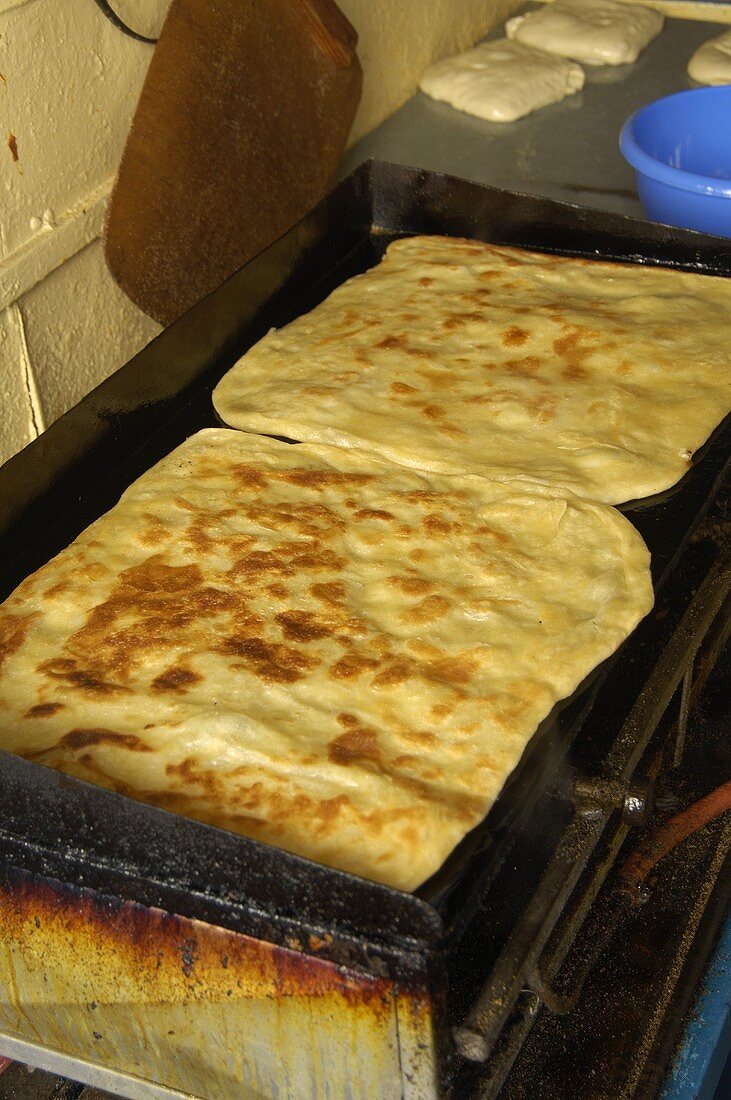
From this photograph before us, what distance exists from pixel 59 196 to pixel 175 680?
4.16ft

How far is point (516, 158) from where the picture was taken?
3.63 m

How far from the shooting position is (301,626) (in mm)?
1771

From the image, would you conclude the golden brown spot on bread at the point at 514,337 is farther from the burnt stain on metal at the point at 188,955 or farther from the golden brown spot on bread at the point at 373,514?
the burnt stain on metal at the point at 188,955

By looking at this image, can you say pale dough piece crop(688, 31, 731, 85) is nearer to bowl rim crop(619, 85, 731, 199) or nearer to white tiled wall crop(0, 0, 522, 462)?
bowl rim crop(619, 85, 731, 199)

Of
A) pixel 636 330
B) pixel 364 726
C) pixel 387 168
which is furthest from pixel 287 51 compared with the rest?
pixel 364 726

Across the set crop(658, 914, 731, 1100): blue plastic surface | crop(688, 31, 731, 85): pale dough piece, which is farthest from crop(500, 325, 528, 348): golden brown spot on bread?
crop(688, 31, 731, 85): pale dough piece

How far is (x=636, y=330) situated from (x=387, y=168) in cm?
76

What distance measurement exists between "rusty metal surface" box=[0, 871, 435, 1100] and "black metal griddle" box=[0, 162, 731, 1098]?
0.03 metres

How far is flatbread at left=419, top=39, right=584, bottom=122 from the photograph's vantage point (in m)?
3.83

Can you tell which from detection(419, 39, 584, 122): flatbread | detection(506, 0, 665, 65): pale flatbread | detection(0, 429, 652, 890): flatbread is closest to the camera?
detection(0, 429, 652, 890): flatbread

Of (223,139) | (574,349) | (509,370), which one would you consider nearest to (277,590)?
(509,370)

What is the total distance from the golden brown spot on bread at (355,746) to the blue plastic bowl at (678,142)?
72.6 inches

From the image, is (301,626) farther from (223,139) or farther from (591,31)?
(591,31)

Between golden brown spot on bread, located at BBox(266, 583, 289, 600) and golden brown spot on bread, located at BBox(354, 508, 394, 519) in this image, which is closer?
golden brown spot on bread, located at BBox(266, 583, 289, 600)
